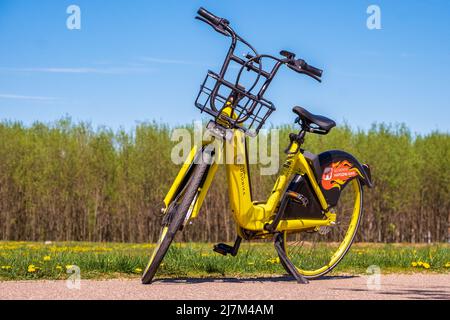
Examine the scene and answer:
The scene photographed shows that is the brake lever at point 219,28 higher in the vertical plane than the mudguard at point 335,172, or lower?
higher

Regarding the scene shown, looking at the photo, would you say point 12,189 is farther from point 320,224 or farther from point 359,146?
point 320,224

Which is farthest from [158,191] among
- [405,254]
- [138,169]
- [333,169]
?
[333,169]

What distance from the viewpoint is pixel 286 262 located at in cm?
755

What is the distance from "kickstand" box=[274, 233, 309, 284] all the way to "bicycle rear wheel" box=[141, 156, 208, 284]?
120 cm

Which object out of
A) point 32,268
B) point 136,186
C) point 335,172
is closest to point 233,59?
point 335,172

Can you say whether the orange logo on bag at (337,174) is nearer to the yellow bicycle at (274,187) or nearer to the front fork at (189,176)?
the yellow bicycle at (274,187)

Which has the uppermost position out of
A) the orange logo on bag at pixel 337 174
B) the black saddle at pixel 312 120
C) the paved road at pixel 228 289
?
the black saddle at pixel 312 120

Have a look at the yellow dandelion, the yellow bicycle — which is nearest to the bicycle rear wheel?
the yellow bicycle

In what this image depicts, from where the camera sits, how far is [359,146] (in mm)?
23750

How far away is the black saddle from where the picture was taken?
753 cm

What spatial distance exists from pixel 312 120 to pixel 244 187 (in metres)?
1.05

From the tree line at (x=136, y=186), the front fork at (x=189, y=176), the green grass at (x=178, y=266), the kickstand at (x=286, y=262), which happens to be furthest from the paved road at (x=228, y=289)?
the tree line at (x=136, y=186)

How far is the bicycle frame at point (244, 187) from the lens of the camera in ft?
22.9

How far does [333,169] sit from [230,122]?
71.3 inches
